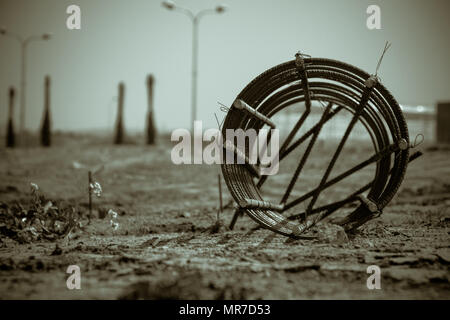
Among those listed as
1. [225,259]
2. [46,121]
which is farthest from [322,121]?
[46,121]

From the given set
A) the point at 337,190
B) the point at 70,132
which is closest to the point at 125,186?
the point at 337,190

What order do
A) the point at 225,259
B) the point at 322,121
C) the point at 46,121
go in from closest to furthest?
the point at 225,259, the point at 322,121, the point at 46,121

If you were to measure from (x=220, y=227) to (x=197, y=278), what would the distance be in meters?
2.67

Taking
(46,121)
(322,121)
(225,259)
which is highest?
(46,121)

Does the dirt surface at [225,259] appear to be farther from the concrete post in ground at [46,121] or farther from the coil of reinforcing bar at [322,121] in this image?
the concrete post in ground at [46,121]

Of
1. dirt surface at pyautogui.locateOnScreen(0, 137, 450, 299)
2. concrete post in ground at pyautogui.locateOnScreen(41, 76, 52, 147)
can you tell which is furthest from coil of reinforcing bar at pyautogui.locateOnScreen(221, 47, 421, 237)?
concrete post in ground at pyautogui.locateOnScreen(41, 76, 52, 147)

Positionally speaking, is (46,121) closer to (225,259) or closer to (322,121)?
(322,121)

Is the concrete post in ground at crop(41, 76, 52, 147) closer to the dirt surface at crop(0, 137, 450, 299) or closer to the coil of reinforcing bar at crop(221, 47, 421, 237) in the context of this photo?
the dirt surface at crop(0, 137, 450, 299)

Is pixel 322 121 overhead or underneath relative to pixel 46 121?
underneath

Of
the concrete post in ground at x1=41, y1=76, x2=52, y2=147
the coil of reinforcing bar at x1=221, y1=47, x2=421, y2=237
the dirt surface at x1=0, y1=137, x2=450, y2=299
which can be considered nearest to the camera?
the dirt surface at x1=0, y1=137, x2=450, y2=299

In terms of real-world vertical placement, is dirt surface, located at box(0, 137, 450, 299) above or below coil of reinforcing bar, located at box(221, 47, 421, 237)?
below

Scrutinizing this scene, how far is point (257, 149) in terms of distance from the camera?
6.55 metres

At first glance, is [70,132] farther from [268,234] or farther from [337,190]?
[268,234]

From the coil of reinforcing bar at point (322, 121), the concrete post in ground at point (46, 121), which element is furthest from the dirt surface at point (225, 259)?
the concrete post in ground at point (46, 121)
